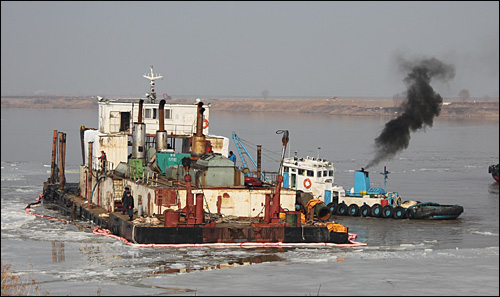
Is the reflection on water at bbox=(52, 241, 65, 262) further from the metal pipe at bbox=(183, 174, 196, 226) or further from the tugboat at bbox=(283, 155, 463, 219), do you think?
the tugboat at bbox=(283, 155, 463, 219)

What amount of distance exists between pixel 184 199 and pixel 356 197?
14.1 metres

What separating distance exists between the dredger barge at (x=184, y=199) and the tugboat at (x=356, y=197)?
513cm

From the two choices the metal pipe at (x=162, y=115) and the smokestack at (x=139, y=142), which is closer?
the smokestack at (x=139, y=142)

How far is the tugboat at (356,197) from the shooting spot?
43188mm

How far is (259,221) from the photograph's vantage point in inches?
1326

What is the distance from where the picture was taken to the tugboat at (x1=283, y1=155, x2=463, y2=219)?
43.2m

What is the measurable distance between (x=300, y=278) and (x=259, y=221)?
7214mm

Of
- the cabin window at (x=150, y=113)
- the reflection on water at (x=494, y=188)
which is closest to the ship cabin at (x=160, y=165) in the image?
the cabin window at (x=150, y=113)

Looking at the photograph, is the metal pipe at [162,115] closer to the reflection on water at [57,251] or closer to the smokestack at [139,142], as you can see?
the smokestack at [139,142]

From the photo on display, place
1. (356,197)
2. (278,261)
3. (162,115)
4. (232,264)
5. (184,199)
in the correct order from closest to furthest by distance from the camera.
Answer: (232,264) < (278,261) < (184,199) < (162,115) < (356,197)

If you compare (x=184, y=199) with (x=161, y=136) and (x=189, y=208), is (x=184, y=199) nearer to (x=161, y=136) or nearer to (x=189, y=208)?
(x=189, y=208)

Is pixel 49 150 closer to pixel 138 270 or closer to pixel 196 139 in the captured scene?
pixel 196 139

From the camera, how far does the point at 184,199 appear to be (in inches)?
1331

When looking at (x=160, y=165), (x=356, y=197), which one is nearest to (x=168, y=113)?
(x=160, y=165)
